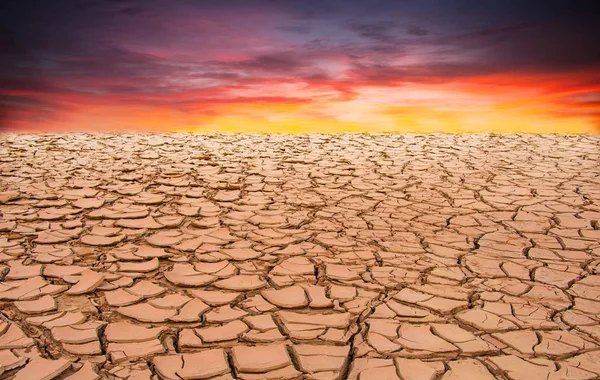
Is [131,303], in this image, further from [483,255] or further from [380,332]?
[483,255]

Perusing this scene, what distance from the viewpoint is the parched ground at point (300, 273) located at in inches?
59.9

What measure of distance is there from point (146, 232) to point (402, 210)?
1744 millimetres

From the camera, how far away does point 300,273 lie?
2.22 meters

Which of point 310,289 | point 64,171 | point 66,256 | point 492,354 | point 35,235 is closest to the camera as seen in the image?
point 492,354

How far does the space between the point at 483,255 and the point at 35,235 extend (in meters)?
2.57

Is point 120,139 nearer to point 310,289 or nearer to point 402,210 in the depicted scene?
point 402,210

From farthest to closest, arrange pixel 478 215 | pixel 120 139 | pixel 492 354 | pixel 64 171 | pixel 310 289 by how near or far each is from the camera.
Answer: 1. pixel 120 139
2. pixel 64 171
3. pixel 478 215
4. pixel 310 289
5. pixel 492 354

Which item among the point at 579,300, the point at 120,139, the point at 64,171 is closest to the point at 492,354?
the point at 579,300

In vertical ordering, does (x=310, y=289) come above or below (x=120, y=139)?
below

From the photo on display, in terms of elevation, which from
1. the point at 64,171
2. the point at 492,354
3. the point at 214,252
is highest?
the point at 64,171

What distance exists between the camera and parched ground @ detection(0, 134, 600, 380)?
4.99 ft

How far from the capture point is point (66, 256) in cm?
242

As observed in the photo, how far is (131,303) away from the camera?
1.91 metres

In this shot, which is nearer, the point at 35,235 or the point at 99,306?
the point at 99,306
